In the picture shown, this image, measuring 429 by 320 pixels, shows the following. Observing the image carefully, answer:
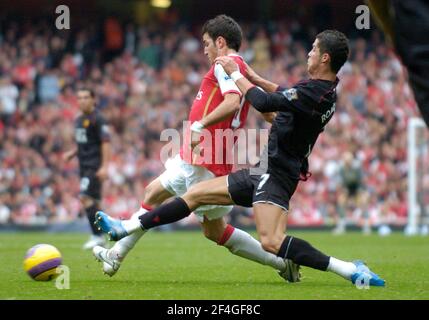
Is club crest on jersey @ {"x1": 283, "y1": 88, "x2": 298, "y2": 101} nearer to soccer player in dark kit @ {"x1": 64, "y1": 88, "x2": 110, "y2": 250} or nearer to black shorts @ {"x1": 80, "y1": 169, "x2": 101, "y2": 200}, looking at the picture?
soccer player in dark kit @ {"x1": 64, "y1": 88, "x2": 110, "y2": 250}

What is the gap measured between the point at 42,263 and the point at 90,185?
627cm

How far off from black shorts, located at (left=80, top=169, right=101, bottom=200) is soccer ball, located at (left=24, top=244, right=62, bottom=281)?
6.11 meters

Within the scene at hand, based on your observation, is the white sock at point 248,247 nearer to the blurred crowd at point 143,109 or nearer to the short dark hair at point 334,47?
the short dark hair at point 334,47

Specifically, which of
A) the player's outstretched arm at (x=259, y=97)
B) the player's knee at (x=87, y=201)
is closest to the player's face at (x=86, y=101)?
the player's knee at (x=87, y=201)

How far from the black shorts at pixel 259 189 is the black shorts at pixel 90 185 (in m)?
6.29

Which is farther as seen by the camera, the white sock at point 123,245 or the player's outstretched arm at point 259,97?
the white sock at point 123,245

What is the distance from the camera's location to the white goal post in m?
19.7

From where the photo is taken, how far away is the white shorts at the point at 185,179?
7.85 m

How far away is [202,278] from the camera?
321 inches

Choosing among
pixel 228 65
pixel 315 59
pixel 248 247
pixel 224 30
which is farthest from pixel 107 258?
pixel 315 59

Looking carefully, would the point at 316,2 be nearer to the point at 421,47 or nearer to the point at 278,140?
the point at 278,140

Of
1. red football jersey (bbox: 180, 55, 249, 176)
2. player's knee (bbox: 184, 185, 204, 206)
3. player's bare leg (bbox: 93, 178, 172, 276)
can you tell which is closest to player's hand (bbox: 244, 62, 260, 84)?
red football jersey (bbox: 180, 55, 249, 176)

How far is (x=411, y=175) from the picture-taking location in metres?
19.9

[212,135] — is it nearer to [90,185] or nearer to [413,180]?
[90,185]
